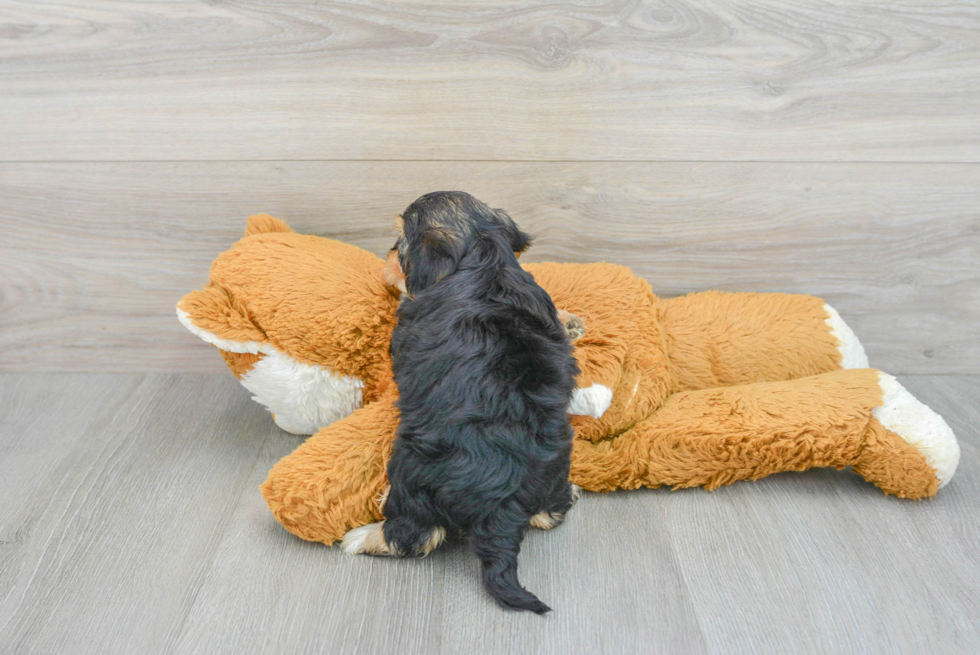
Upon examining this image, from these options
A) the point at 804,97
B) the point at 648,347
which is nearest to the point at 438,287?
the point at 648,347

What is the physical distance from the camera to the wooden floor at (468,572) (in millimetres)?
1056

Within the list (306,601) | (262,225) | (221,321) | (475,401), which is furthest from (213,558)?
(262,225)

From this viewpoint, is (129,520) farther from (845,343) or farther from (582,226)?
(845,343)

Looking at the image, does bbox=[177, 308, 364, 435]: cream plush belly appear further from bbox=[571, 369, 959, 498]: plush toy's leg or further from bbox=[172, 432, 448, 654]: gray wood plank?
bbox=[571, 369, 959, 498]: plush toy's leg

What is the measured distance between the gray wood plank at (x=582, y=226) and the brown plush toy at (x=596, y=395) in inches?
8.8

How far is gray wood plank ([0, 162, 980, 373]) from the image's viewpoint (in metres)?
1.61

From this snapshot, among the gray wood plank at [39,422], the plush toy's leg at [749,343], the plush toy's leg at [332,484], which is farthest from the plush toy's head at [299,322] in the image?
the plush toy's leg at [749,343]

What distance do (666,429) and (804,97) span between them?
82cm

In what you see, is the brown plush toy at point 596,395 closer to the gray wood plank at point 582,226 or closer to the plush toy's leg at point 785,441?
the plush toy's leg at point 785,441

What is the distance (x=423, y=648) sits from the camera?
104 centimetres

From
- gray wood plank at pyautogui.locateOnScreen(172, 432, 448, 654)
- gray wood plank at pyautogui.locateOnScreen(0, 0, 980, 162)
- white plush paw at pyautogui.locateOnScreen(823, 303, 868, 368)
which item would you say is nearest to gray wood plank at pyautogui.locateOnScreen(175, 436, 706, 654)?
gray wood plank at pyautogui.locateOnScreen(172, 432, 448, 654)

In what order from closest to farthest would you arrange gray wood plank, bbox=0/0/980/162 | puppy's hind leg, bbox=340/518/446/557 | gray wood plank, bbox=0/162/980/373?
puppy's hind leg, bbox=340/518/446/557 → gray wood plank, bbox=0/0/980/162 → gray wood plank, bbox=0/162/980/373

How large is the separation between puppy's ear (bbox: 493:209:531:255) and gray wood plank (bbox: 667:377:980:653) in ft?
1.91

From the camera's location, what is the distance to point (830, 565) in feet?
3.92
